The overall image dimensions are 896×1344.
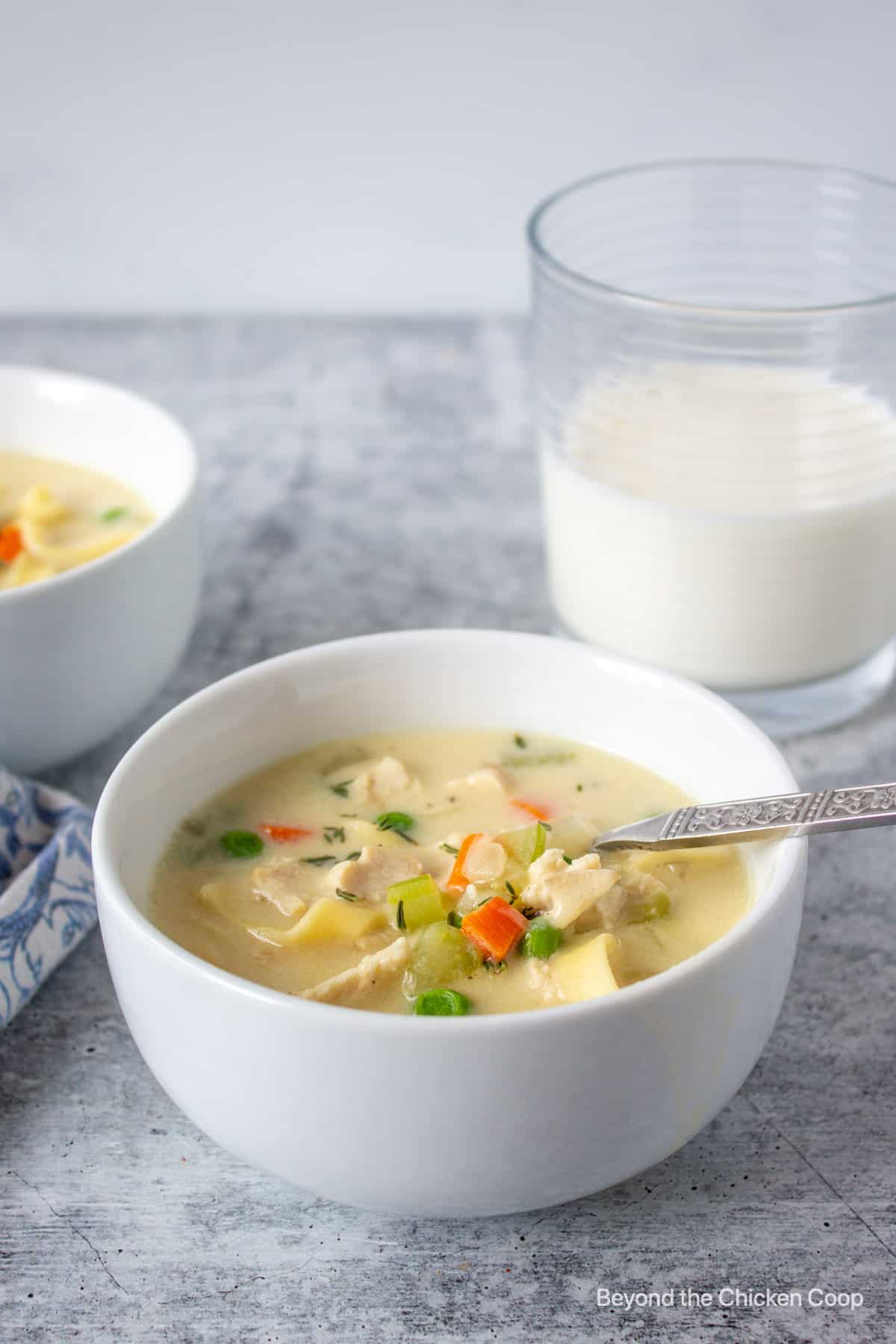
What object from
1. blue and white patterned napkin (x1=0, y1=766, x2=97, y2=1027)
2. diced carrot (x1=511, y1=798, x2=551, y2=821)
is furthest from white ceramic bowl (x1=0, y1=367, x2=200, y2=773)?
diced carrot (x1=511, y1=798, x2=551, y2=821)

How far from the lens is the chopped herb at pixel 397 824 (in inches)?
79.1

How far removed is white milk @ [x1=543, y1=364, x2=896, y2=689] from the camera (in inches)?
105

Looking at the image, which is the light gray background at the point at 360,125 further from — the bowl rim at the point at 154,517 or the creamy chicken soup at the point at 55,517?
the creamy chicken soup at the point at 55,517

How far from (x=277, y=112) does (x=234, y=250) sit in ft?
1.58

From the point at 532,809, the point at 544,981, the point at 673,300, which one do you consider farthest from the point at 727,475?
the point at 544,981

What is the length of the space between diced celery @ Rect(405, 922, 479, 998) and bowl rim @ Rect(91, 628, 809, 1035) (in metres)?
0.10

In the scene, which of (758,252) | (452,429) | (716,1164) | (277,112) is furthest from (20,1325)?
(277,112)

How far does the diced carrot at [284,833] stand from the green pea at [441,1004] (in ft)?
1.36

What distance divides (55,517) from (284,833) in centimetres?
112

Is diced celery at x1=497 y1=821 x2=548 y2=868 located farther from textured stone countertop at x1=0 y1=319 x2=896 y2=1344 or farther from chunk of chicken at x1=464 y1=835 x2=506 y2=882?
textured stone countertop at x1=0 y1=319 x2=896 y2=1344

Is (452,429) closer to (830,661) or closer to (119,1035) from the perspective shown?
(830,661)

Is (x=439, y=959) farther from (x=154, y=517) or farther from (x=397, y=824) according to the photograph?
(x=154, y=517)

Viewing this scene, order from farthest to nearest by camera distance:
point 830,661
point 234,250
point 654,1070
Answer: point 234,250
point 830,661
point 654,1070

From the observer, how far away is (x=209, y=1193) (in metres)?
1.78
